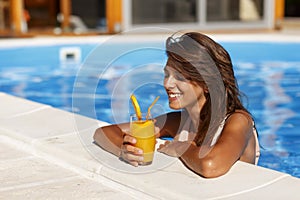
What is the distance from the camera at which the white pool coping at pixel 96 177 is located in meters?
2.14

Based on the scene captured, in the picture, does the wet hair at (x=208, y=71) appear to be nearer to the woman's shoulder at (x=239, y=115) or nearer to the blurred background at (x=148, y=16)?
the woman's shoulder at (x=239, y=115)

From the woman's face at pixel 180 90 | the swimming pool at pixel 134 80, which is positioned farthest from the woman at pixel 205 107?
the swimming pool at pixel 134 80

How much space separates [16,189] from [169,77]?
2.70ft

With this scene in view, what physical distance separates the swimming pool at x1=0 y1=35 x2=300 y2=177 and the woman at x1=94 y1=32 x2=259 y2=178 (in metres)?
0.20

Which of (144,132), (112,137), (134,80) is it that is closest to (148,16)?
(134,80)

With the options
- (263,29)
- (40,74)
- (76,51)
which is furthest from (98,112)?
(263,29)

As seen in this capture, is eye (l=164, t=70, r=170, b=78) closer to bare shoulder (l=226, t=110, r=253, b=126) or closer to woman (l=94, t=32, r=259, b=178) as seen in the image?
woman (l=94, t=32, r=259, b=178)

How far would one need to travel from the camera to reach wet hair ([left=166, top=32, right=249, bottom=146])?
2.34m

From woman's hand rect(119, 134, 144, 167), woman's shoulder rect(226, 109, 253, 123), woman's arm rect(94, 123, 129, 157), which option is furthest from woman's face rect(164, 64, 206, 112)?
woman's arm rect(94, 123, 129, 157)

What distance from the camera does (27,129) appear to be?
3.27 m

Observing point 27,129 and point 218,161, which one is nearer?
point 218,161

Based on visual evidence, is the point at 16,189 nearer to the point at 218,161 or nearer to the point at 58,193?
the point at 58,193

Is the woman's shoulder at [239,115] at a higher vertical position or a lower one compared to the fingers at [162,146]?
higher

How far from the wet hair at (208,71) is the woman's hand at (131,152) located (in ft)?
1.04
